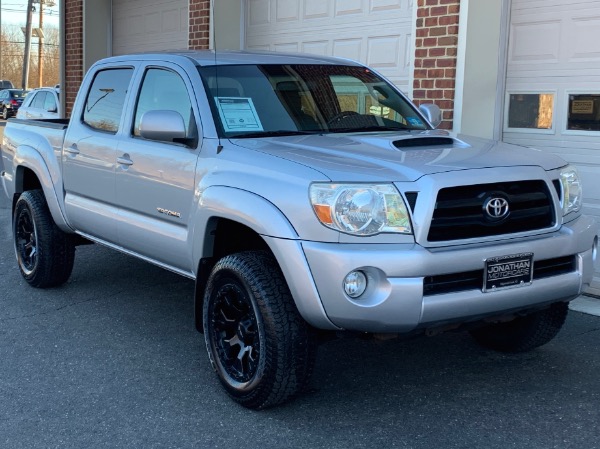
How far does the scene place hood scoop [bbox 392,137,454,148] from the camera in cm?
441

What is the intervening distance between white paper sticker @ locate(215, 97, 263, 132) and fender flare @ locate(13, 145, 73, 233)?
6.68 ft

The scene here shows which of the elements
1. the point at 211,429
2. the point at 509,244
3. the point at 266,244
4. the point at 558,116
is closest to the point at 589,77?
the point at 558,116

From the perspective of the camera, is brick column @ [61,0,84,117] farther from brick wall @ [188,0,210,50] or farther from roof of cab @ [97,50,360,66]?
roof of cab @ [97,50,360,66]

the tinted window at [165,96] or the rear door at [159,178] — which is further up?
the tinted window at [165,96]

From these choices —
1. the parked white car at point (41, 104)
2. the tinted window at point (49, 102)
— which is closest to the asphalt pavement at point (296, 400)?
the parked white car at point (41, 104)

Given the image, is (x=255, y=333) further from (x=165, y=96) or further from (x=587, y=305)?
(x=587, y=305)

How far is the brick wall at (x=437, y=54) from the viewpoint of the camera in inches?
301

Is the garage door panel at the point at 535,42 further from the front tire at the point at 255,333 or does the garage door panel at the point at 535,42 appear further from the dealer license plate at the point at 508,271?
the front tire at the point at 255,333

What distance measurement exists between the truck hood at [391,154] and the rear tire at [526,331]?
95cm

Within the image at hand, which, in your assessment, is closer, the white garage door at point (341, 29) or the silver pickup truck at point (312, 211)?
the silver pickup truck at point (312, 211)

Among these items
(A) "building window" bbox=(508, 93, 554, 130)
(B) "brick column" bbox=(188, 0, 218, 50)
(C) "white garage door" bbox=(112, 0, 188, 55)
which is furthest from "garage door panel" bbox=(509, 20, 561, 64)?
(C) "white garage door" bbox=(112, 0, 188, 55)

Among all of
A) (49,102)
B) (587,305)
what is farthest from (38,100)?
(587,305)

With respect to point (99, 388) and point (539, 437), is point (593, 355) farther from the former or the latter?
point (99, 388)

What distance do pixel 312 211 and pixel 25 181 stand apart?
13.7 ft
